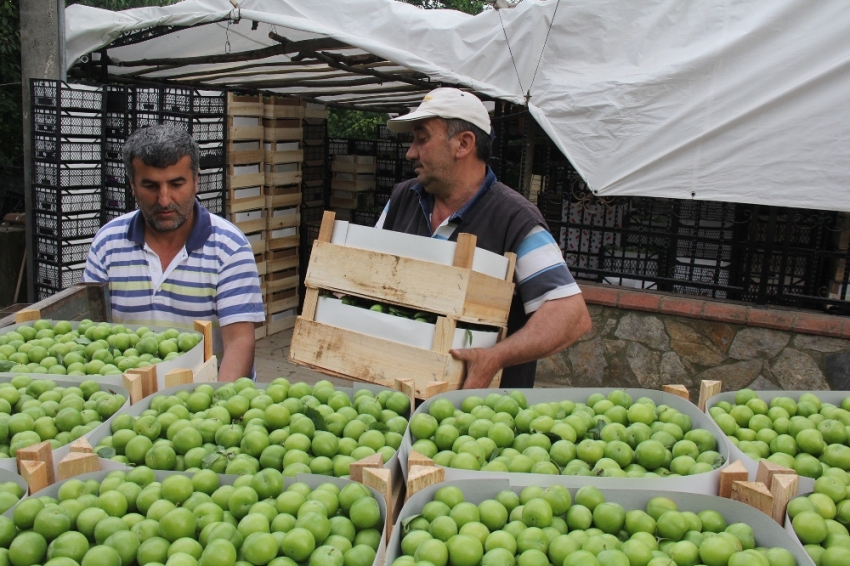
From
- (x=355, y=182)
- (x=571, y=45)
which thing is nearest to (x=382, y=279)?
(x=571, y=45)

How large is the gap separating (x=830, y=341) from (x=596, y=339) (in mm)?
1828

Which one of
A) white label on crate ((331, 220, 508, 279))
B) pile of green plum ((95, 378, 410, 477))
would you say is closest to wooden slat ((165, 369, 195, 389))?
pile of green plum ((95, 378, 410, 477))

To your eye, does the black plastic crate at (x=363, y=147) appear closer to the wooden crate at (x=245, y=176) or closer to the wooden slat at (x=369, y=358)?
the wooden crate at (x=245, y=176)

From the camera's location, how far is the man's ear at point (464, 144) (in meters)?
2.93

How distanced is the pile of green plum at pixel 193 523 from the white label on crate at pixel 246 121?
19.7ft

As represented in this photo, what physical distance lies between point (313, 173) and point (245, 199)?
1970 mm

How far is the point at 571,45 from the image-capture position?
5.65 metres

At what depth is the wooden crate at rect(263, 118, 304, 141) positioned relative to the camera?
7.70m

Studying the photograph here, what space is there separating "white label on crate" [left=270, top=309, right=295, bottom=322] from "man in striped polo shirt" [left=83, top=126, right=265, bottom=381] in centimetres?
511

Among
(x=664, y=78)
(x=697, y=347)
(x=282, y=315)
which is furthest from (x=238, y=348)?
(x=282, y=315)

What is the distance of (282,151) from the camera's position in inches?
310

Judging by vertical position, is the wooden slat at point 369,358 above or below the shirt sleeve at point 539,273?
below

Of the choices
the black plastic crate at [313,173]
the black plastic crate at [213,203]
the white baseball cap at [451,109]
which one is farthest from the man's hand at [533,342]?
the black plastic crate at [313,173]

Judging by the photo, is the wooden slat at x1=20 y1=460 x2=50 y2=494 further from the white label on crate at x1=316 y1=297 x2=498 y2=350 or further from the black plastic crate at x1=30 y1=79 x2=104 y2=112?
the black plastic crate at x1=30 y1=79 x2=104 y2=112
